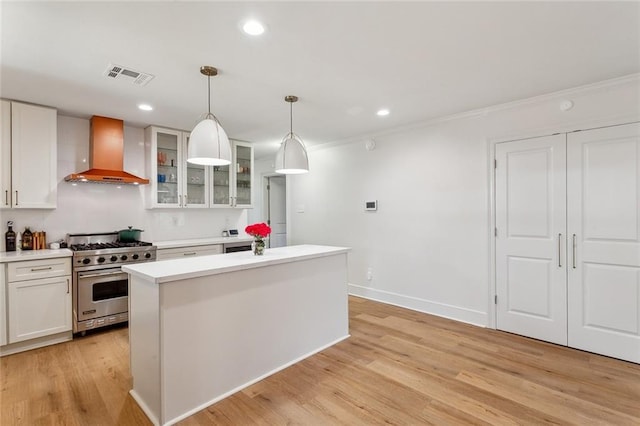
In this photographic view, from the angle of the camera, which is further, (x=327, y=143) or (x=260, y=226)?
(x=327, y=143)

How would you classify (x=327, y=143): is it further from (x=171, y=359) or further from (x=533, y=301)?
(x=171, y=359)

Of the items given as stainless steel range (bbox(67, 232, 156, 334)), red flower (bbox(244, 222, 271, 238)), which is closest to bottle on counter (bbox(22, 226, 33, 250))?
stainless steel range (bbox(67, 232, 156, 334))

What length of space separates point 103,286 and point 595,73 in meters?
5.14

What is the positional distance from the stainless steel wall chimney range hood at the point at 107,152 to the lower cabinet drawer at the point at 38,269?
97 cm

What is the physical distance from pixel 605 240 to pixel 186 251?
454cm

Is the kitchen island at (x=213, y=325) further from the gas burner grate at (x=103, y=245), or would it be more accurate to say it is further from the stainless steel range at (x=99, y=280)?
the gas burner grate at (x=103, y=245)

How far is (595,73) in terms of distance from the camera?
8.59 ft

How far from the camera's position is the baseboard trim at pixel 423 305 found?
3.61 metres

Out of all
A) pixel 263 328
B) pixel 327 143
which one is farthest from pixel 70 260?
pixel 327 143

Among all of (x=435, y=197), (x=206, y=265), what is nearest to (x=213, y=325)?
(x=206, y=265)

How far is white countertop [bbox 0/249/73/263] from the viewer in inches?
114

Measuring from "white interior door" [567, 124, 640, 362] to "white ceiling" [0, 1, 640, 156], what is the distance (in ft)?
2.10

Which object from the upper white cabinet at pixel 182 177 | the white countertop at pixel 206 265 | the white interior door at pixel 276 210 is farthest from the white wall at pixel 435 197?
the white interior door at pixel 276 210

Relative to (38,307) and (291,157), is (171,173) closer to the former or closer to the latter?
(38,307)
